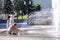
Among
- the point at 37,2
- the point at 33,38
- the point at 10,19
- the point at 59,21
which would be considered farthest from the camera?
the point at 37,2

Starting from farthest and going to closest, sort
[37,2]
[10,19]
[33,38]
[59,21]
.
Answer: [37,2], [10,19], [59,21], [33,38]

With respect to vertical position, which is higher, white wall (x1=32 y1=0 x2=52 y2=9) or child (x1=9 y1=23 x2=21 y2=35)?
white wall (x1=32 y1=0 x2=52 y2=9)

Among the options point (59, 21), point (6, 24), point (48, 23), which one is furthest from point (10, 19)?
point (59, 21)

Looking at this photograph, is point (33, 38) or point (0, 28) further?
point (0, 28)

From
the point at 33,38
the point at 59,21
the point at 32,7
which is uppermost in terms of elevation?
the point at 32,7

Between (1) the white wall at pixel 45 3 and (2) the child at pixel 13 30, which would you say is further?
(1) the white wall at pixel 45 3

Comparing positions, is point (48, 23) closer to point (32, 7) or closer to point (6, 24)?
point (32, 7)

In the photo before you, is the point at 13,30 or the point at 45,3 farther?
the point at 45,3

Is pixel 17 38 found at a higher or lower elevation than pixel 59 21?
lower

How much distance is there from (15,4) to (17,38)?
2.38 metres

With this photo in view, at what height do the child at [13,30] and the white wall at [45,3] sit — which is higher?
the white wall at [45,3]

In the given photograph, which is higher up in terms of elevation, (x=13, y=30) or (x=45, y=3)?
(x=45, y=3)

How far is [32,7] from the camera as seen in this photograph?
838 cm

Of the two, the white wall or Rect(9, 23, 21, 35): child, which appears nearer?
Rect(9, 23, 21, 35): child
